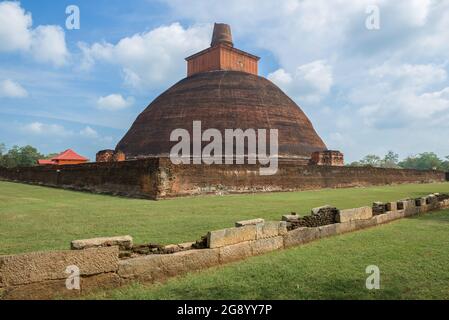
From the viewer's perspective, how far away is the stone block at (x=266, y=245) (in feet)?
15.0

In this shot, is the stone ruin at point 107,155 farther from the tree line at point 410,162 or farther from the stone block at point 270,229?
the tree line at point 410,162

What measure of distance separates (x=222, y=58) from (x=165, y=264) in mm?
24671

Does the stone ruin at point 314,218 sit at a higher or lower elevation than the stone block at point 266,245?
higher

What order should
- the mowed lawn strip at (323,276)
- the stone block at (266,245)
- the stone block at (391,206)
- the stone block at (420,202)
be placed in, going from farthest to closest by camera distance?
the stone block at (420,202) → the stone block at (391,206) → the stone block at (266,245) → the mowed lawn strip at (323,276)

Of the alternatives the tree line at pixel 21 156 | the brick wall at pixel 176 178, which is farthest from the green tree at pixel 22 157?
the brick wall at pixel 176 178

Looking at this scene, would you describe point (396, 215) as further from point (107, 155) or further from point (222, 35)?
point (222, 35)

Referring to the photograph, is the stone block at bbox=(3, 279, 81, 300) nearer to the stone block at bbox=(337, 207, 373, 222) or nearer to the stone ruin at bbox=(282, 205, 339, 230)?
the stone ruin at bbox=(282, 205, 339, 230)

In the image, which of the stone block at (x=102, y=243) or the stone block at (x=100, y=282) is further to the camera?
the stone block at (x=102, y=243)

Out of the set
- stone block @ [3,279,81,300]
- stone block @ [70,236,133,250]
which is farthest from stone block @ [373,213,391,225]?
stone block @ [3,279,81,300]

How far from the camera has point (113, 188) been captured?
13328 mm

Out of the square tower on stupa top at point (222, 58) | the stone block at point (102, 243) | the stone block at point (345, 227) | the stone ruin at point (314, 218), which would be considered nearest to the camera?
the stone block at point (102, 243)
